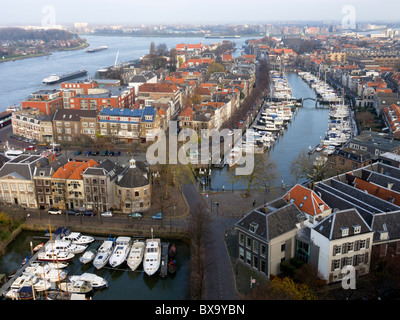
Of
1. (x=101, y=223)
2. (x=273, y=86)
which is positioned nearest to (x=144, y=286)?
(x=101, y=223)

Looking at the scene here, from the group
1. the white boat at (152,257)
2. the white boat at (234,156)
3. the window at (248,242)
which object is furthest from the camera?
the white boat at (234,156)

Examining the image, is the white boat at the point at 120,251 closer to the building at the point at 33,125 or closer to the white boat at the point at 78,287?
the white boat at the point at 78,287

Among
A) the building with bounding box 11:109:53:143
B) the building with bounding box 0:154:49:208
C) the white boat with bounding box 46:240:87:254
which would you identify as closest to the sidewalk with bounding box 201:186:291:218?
the white boat with bounding box 46:240:87:254

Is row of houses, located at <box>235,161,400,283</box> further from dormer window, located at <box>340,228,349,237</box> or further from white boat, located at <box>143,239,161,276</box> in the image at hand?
white boat, located at <box>143,239,161,276</box>

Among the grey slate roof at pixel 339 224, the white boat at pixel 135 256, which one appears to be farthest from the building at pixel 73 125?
the grey slate roof at pixel 339 224

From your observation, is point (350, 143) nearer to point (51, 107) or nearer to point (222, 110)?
point (222, 110)

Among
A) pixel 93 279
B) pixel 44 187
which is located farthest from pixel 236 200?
pixel 44 187
